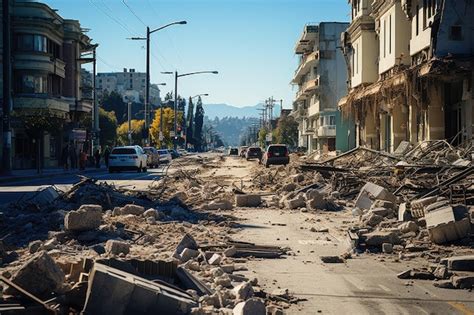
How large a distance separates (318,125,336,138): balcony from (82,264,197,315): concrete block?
75158 millimetres

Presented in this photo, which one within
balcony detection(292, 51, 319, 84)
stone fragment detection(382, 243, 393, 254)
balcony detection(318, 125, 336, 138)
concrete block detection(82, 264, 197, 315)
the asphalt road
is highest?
balcony detection(292, 51, 319, 84)

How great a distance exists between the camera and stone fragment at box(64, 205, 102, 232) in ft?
36.0

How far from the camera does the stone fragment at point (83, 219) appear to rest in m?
11.0

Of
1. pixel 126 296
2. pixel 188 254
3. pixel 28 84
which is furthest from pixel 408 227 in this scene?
pixel 28 84

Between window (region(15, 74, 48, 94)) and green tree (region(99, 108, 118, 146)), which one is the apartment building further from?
green tree (region(99, 108, 118, 146))

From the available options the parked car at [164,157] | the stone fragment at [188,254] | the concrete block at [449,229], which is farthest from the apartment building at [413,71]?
the parked car at [164,157]

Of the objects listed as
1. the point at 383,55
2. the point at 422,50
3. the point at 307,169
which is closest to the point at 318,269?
the point at 307,169

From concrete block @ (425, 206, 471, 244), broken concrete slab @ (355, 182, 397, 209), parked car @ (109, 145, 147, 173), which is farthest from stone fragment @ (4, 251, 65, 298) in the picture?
parked car @ (109, 145, 147, 173)

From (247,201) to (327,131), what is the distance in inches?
2492

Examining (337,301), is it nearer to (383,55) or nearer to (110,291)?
(110,291)

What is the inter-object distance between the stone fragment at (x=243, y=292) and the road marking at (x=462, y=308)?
2.22m

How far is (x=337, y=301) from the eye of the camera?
294 inches

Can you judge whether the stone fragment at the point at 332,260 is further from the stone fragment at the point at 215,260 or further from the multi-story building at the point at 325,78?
the multi-story building at the point at 325,78

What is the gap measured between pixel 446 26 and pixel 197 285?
26.3 meters
